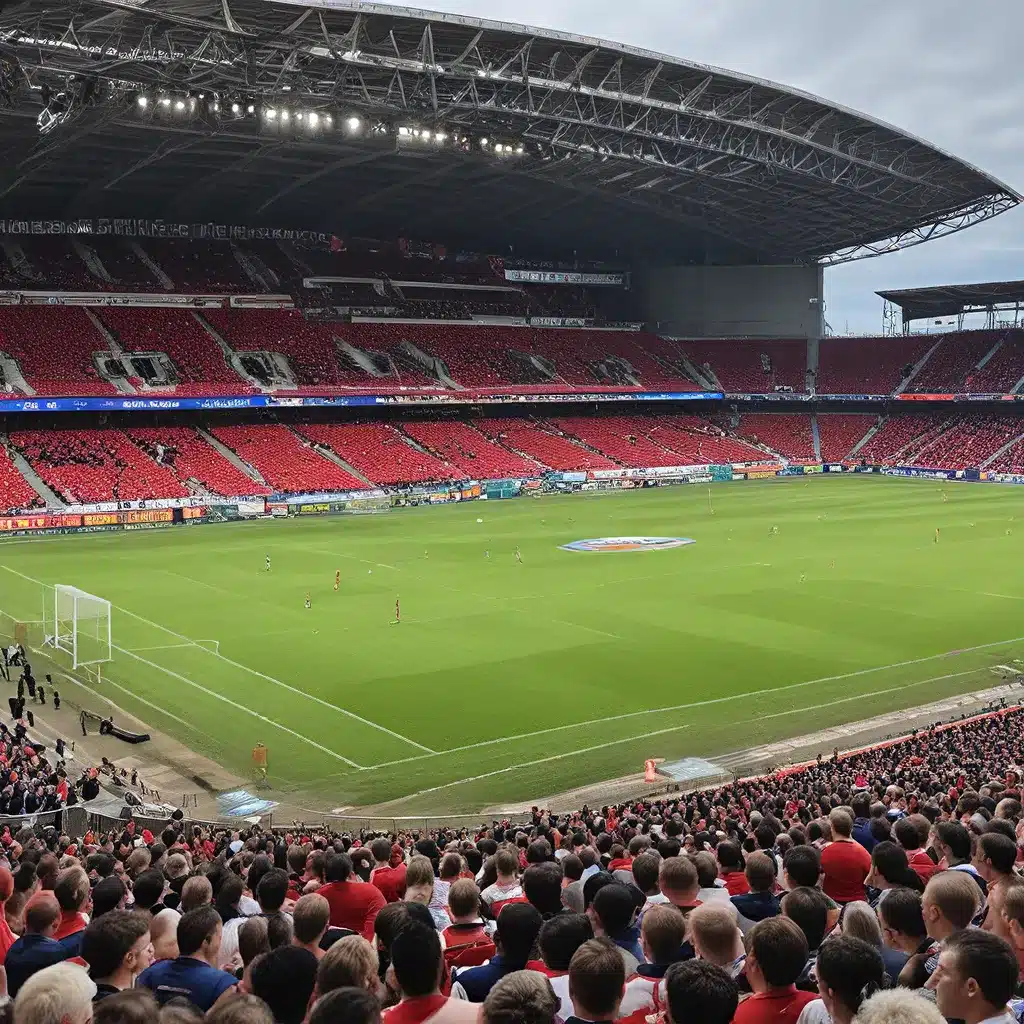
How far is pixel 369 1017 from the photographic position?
170 inches

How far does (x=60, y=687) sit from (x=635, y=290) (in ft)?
311

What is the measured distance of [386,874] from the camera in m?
10.3

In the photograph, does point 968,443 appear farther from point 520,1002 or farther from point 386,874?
point 520,1002

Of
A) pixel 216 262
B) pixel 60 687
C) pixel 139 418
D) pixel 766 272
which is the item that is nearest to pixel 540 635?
pixel 60 687

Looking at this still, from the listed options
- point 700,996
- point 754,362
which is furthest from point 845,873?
point 754,362

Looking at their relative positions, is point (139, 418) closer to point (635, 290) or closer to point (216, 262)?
point (216, 262)

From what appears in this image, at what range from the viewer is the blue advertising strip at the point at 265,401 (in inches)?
2852

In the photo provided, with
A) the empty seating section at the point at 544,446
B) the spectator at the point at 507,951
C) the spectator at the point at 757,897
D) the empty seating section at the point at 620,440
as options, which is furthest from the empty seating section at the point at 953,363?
the spectator at the point at 507,951

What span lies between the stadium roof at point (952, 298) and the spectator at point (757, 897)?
111m

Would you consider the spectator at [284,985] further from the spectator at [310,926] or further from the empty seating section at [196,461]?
the empty seating section at [196,461]

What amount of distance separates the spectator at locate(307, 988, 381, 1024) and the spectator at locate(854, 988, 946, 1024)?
190 centimetres

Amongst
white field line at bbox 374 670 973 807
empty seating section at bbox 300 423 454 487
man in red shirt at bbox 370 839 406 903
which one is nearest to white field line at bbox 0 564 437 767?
white field line at bbox 374 670 973 807

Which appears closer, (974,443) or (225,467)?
(225,467)

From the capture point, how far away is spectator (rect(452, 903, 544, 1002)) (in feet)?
19.6
